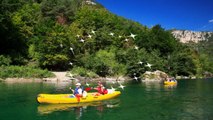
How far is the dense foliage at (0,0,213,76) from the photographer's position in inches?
2360

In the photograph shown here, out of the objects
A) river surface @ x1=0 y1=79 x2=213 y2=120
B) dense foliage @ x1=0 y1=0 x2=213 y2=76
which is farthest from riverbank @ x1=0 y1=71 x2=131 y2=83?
river surface @ x1=0 y1=79 x2=213 y2=120

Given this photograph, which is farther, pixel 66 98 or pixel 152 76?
pixel 152 76

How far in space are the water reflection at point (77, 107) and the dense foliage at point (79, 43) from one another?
70.2 feet

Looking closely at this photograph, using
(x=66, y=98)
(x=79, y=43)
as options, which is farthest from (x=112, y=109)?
(x=79, y=43)

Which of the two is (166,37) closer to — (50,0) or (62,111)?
(50,0)

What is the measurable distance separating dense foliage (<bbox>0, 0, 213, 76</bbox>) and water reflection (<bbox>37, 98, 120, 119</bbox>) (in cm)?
2138

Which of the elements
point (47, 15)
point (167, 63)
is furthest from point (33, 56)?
point (167, 63)

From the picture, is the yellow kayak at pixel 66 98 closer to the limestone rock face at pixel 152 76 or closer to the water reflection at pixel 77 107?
the water reflection at pixel 77 107

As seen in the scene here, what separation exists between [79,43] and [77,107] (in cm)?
4051

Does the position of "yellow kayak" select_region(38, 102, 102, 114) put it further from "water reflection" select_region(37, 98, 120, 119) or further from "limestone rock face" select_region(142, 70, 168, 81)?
"limestone rock face" select_region(142, 70, 168, 81)

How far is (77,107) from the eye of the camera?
27438mm

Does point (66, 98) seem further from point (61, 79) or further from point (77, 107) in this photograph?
point (61, 79)

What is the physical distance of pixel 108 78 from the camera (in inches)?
2376

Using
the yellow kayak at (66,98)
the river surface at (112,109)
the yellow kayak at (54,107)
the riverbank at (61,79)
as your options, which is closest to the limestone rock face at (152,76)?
the riverbank at (61,79)
